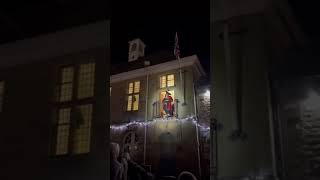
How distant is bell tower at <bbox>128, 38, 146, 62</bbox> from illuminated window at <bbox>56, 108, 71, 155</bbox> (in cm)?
58

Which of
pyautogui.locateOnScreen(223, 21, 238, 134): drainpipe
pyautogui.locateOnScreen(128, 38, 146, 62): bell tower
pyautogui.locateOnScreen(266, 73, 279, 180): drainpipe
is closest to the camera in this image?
pyautogui.locateOnScreen(266, 73, 279, 180): drainpipe

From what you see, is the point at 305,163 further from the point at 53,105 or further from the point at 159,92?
the point at 53,105

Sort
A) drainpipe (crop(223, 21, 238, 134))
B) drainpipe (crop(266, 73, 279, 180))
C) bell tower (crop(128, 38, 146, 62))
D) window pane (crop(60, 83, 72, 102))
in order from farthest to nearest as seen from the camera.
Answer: window pane (crop(60, 83, 72, 102)) → bell tower (crop(128, 38, 146, 62)) → drainpipe (crop(223, 21, 238, 134)) → drainpipe (crop(266, 73, 279, 180))

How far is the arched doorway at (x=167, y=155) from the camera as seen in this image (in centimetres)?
221

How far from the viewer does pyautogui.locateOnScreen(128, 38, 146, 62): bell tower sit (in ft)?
8.20

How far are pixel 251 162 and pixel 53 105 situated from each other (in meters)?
1.41

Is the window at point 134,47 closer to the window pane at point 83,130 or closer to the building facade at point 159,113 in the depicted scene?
the building facade at point 159,113

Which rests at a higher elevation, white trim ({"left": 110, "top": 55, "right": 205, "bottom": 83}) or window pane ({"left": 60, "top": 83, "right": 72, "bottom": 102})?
white trim ({"left": 110, "top": 55, "right": 205, "bottom": 83})

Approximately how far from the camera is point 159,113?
2279 millimetres

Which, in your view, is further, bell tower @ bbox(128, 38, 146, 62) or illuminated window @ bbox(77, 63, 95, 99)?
illuminated window @ bbox(77, 63, 95, 99)

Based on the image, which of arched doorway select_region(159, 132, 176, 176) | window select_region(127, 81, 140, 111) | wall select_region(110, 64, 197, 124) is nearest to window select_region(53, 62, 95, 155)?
wall select_region(110, 64, 197, 124)

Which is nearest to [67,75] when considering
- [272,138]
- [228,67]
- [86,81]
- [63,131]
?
[86,81]

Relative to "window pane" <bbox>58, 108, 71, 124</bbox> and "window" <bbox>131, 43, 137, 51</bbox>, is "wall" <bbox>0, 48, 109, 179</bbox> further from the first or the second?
"window" <bbox>131, 43, 137, 51</bbox>

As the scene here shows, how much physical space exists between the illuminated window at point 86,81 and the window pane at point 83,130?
0.09 m
